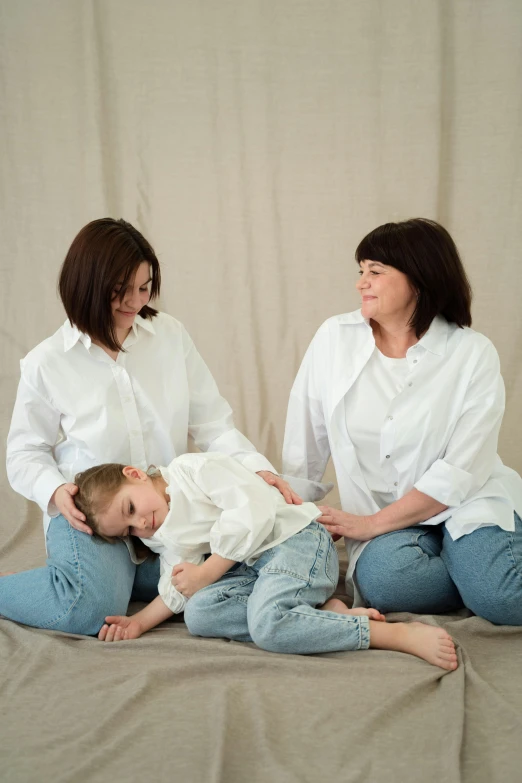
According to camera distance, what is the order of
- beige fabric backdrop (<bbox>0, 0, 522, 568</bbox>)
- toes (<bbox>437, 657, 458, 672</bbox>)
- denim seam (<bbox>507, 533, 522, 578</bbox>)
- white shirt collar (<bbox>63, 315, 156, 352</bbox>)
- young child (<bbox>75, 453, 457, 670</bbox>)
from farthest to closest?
1. beige fabric backdrop (<bbox>0, 0, 522, 568</bbox>)
2. white shirt collar (<bbox>63, 315, 156, 352</bbox>)
3. denim seam (<bbox>507, 533, 522, 578</bbox>)
4. young child (<bbox>75, 453, 457, 670</bbox>)
5. toes (<bbox>437, 657, 458, 672</bbox>)

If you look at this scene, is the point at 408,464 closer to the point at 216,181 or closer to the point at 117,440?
the point at 117,440

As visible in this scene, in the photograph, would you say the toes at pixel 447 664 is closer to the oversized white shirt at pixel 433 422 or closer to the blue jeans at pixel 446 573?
the blue jeans at pixel 446 573

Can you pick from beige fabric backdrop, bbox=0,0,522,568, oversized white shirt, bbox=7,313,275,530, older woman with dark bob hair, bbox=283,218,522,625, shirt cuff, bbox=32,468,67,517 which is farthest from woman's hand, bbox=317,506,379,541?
beige fabric backdrop, bbox=0,0,522,568

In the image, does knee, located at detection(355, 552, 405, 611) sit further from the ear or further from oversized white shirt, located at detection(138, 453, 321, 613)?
the ear

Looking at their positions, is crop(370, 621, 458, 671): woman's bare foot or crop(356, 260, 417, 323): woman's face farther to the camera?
crop(356, 260, 417, 323): woman's face

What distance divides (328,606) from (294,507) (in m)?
0.26

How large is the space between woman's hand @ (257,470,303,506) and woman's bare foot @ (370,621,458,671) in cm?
38

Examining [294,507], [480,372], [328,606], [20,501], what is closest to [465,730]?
[328,606]

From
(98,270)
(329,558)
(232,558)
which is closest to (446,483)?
(329,558)

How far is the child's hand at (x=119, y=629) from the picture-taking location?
6.36 feet

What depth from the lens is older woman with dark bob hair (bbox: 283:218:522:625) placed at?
1997 mm

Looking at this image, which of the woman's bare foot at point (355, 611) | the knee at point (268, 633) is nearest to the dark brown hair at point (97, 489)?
the knee at point (268, 633)

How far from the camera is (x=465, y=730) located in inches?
58.8

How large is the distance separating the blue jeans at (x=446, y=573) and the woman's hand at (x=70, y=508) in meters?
0.72
